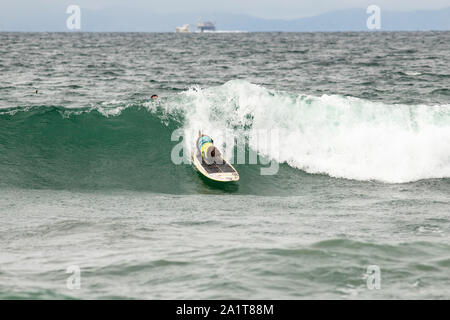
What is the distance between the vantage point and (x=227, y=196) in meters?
15.4

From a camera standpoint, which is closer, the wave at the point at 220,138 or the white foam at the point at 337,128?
the wave at the point at 220,138

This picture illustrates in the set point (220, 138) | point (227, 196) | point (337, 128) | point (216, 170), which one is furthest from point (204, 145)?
point (337, 128)

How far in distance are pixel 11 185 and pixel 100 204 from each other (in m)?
3.79

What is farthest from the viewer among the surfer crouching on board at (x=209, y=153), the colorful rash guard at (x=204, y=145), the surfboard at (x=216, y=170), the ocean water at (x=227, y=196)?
the colorful rash guard at (x=204, y=145)

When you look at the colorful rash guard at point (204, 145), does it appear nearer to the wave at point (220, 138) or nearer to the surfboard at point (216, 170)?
the surfboard at point (216, 170)

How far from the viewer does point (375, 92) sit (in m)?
30.8

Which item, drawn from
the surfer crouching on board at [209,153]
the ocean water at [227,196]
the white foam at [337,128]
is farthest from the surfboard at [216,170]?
the white foam at [337,128]

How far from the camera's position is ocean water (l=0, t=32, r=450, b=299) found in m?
8.82

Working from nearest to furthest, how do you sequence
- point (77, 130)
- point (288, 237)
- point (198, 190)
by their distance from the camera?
1. point (288, 237)
2. point (198, 190)
3. point (77, 130)

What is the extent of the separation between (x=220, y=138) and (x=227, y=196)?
20.9 feet

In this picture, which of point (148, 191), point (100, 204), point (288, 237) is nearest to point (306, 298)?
point (288, 237)

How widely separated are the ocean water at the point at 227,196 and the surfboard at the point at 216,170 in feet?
1.16

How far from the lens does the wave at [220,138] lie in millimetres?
18141
